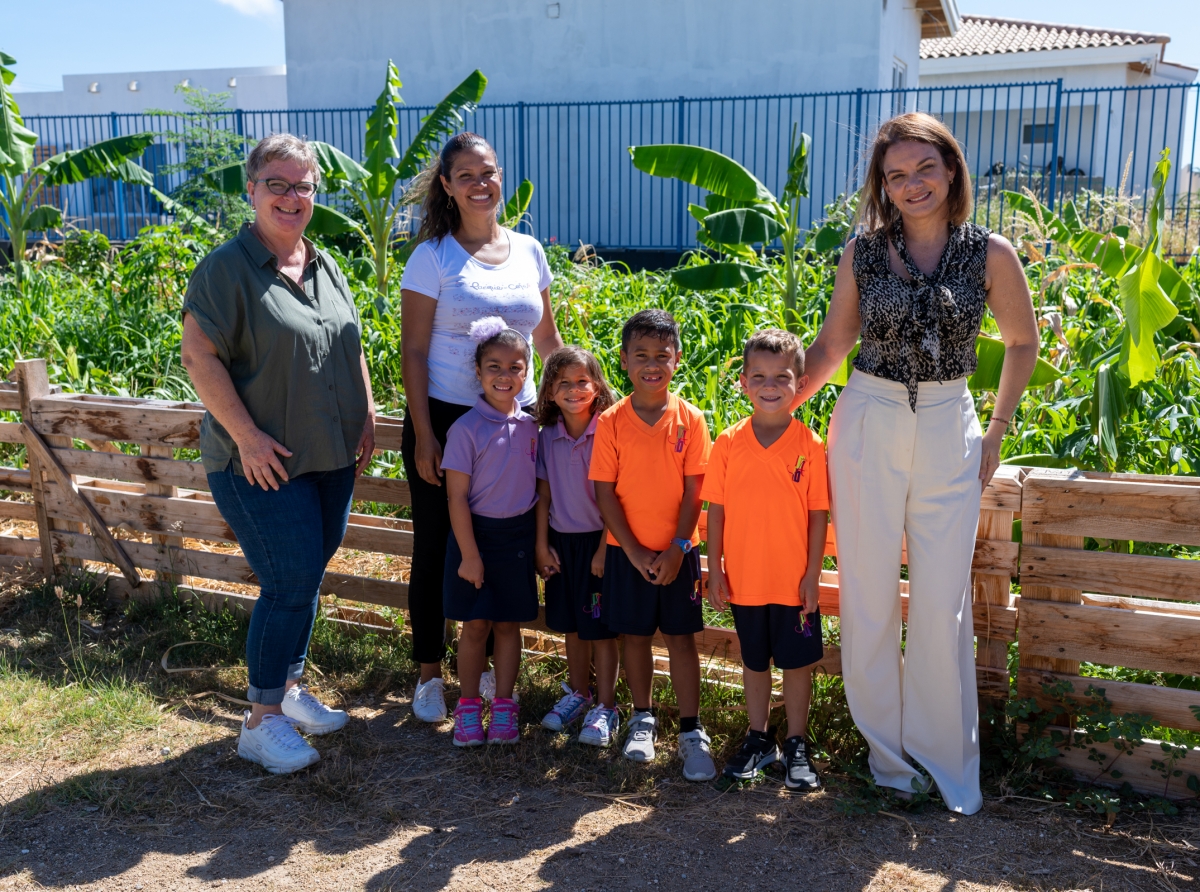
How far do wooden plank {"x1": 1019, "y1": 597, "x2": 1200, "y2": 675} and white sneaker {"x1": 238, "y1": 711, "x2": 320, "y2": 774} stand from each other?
2391 mm

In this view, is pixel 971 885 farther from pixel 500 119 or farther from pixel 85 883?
pixel 500 119

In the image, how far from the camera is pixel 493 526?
11.4ft

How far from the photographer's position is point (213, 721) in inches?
150

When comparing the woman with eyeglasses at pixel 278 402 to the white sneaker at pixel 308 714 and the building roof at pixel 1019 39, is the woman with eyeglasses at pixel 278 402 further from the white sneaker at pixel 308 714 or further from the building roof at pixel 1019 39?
the building roof at pixel 1019 39

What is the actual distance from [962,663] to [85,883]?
2594 mm

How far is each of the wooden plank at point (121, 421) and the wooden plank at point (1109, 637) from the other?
339 cm

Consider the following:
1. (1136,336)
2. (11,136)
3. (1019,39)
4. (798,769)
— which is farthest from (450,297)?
(1019,39)

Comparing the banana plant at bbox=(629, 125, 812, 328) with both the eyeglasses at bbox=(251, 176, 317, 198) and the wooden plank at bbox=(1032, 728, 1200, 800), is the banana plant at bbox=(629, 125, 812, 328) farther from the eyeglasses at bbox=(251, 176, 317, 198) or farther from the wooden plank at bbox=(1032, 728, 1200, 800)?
the wooden plank at bbox=(1032, 728, 1200, 800)

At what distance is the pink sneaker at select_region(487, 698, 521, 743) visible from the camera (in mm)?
3527

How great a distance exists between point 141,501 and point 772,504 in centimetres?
307

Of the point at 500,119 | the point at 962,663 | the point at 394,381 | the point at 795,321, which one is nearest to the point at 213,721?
the point at 962,663

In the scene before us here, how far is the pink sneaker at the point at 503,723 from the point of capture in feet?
11.6

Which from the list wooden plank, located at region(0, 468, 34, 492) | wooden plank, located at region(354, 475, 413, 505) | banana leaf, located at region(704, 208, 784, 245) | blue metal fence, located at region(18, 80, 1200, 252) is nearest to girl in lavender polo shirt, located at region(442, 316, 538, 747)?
wooden plank, located at region(354, 475, 413, 505)

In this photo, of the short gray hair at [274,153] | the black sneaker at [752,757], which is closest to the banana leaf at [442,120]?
the short gray hair at [274,153]
